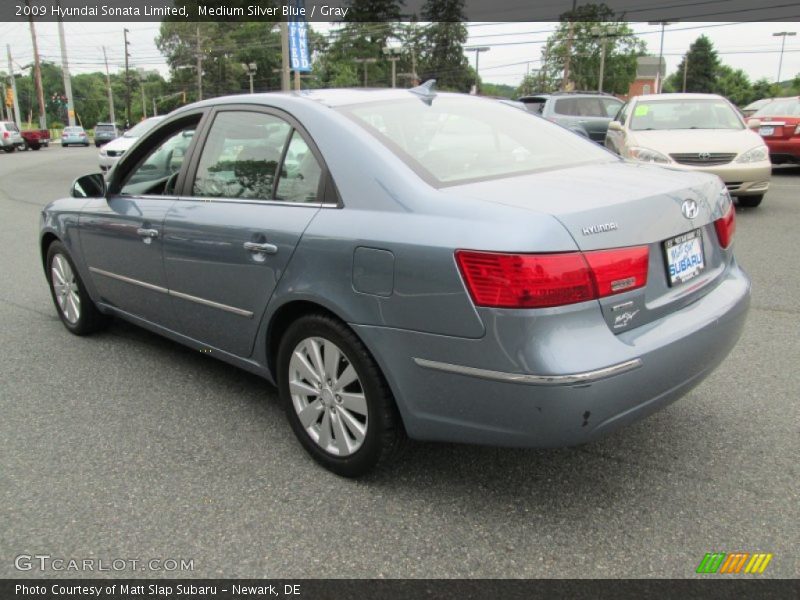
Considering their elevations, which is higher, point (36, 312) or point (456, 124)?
point (456, 124)

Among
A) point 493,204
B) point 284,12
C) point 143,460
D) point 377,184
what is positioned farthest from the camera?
point 284,12

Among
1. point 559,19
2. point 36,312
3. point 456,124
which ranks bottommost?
point 36,312

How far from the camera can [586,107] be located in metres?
14.3

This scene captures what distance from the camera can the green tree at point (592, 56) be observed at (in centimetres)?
5984

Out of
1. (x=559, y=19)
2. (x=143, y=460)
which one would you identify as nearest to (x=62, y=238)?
(x=143, y=460)

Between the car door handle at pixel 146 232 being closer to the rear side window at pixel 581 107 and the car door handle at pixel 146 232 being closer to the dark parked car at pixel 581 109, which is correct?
the dark parked car at pixel 581 109

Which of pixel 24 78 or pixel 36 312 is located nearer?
pixel 36 312

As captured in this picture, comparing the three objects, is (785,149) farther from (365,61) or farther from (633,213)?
(365,61)

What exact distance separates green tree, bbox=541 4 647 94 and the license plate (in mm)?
61089

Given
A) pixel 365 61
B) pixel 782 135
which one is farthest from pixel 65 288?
pixel 365 61

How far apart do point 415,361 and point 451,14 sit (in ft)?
277

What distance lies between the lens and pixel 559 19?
55.9 m

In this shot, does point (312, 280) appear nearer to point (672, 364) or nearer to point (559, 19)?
point (672, 364)

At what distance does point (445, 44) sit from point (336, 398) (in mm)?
82841
